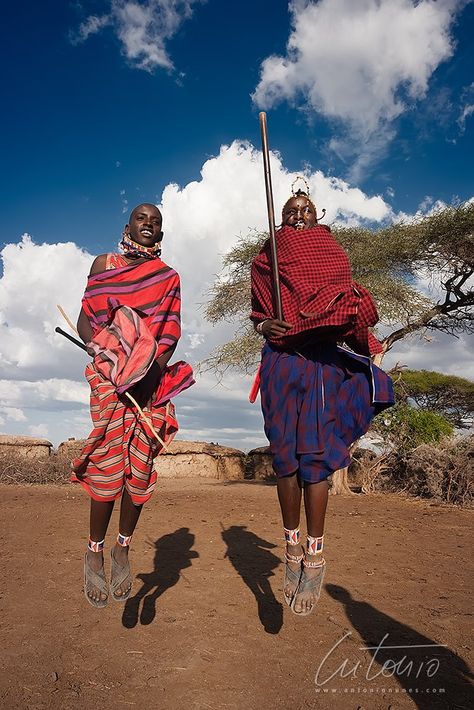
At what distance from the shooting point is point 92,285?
352 centimetres

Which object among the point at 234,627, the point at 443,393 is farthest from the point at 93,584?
the point at 443,393

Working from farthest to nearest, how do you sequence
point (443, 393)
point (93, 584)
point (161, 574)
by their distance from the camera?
point (443, 393), point (161, 574), point (93, 584)

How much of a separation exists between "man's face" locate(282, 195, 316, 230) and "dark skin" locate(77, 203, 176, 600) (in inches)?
33.5

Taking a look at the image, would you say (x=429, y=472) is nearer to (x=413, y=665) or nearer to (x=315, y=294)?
(x=413, y=665)

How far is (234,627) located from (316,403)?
162 cm

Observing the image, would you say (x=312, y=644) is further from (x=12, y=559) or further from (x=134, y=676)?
(x=12, y=559)

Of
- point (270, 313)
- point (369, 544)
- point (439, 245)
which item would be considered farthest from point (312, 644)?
point (439, 245)

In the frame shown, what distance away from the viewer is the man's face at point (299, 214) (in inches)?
143

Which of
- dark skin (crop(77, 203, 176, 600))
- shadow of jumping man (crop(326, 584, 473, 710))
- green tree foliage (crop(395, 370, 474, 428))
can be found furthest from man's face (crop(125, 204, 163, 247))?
green tree foliage (crop(395, 370, 474, 428))

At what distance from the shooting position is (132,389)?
340 cm

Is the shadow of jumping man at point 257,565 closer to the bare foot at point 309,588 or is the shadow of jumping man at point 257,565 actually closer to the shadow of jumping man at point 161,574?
the shadow of jumping man at point 161,574

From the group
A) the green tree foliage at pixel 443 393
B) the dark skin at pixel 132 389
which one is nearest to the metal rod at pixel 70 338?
the dark skin at pixel 132 389

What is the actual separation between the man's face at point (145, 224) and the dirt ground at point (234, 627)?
8.26 feet

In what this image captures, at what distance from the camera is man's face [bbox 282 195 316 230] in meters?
3.62
